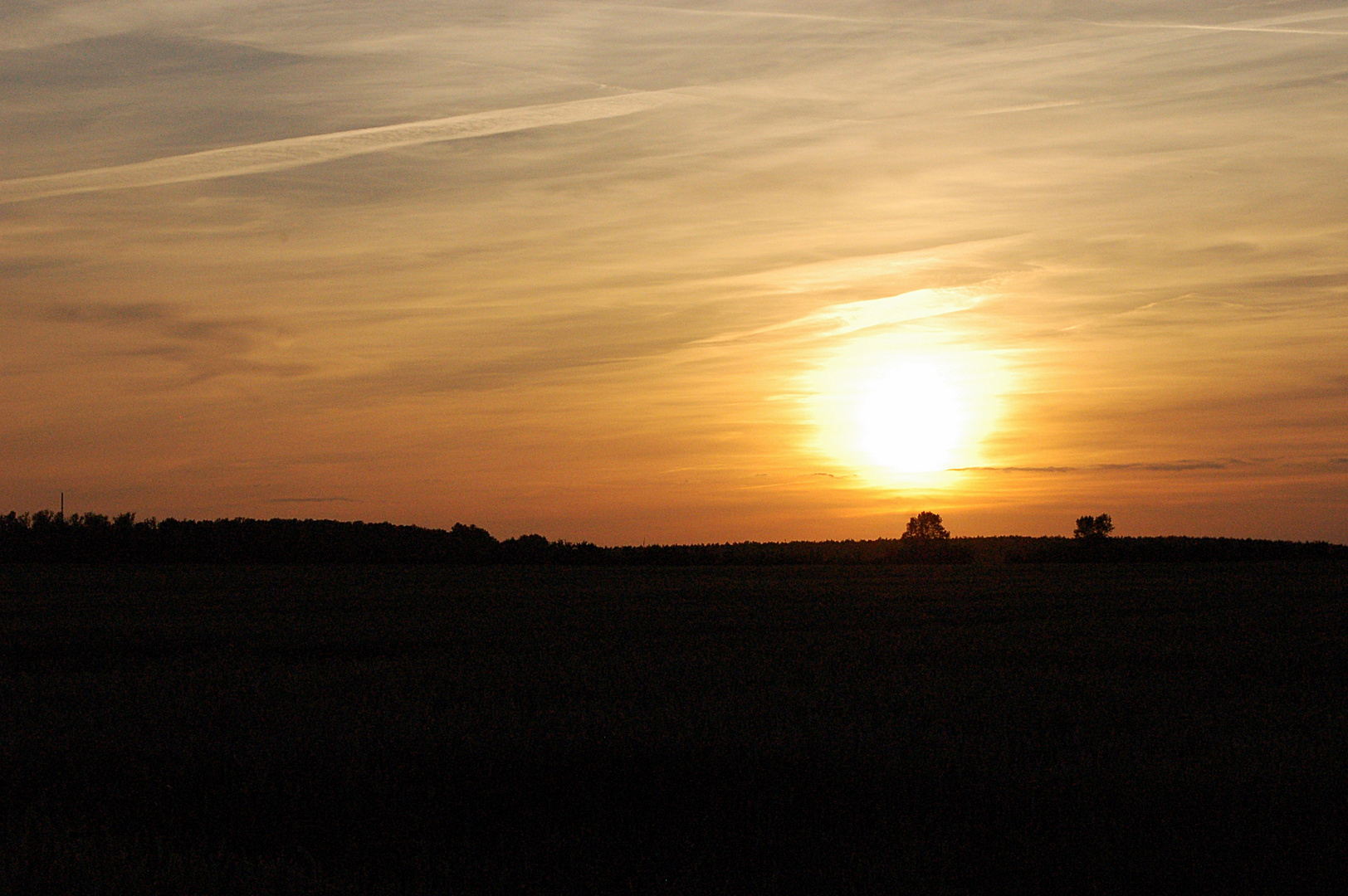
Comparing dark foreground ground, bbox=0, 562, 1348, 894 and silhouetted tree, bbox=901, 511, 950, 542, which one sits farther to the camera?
silhouetted tree, bbox=901, 511, 950, 542

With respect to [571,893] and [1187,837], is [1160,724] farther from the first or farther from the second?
[571,893]

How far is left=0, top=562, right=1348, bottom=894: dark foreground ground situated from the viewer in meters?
8.52

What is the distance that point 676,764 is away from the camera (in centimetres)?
1141

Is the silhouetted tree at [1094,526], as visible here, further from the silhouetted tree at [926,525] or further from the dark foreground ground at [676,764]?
the dark foreground ground at [676,764]

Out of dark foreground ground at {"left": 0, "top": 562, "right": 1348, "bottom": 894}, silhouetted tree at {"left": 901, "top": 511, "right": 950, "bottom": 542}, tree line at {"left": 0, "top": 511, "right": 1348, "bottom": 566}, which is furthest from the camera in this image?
silhouetted tree at {"left": 901, "top": 511, "right": 950, "bottom": 542}

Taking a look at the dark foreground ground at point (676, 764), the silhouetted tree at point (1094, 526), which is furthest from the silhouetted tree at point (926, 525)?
the dark foreground ground at point (676, 764)

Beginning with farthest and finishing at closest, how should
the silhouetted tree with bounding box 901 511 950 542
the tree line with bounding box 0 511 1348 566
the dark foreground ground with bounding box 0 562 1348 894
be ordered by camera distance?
the silhouetted tree with bounding box 901 511 950 542
the tree line with bounding box 0 511 1348 566
the dark foreground ground with bounding box 0 562 1348 894

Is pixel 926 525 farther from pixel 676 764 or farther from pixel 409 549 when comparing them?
pixel 676 764

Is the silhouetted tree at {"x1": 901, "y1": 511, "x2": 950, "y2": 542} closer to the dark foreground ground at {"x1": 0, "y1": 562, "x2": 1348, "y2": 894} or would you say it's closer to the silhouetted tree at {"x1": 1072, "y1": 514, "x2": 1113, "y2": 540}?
the silhouetted tree at {"x1": 1072, "y1": 514, "x2": 1113, "y2": 540}

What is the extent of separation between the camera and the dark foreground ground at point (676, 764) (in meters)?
8.52

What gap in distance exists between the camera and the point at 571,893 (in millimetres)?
8070

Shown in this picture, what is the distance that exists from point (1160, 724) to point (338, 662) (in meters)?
14.0

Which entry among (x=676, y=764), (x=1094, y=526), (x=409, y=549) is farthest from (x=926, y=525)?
(x=676, y=764)

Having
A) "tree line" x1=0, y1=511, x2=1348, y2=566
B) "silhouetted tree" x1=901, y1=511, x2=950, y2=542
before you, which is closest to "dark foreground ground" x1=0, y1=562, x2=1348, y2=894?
"tree line" x1=0, y1=511, x2=1348, y2=566
